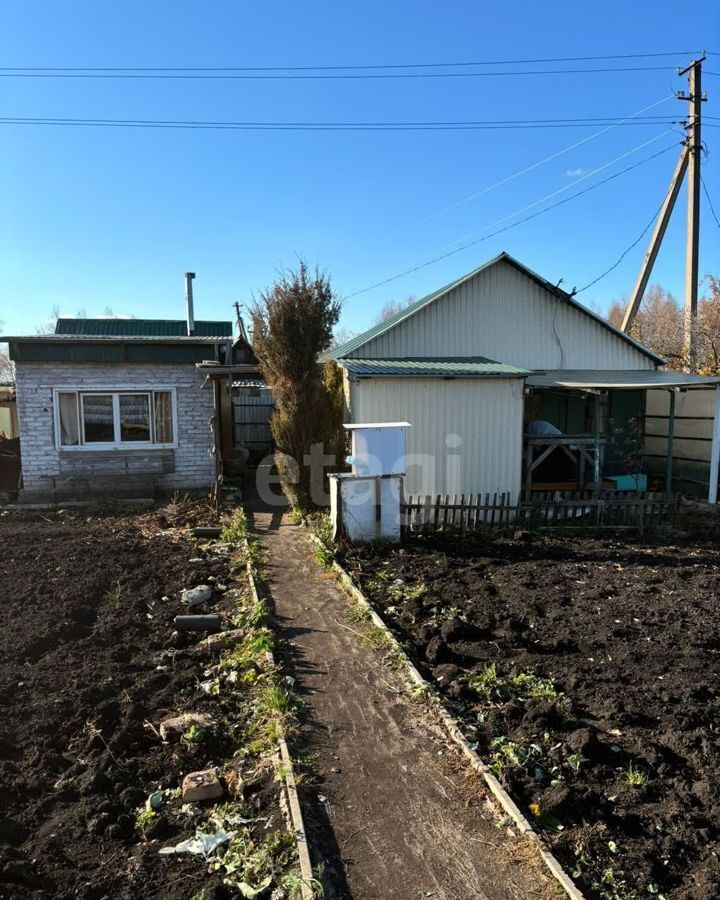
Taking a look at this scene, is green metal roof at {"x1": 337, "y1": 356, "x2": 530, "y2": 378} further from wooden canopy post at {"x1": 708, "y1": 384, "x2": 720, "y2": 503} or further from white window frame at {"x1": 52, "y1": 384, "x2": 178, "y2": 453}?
wooden canopy post at {"x1": 708, "y1": 384, "x2": 720, "y2": 503}

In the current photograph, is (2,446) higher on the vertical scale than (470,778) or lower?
higher

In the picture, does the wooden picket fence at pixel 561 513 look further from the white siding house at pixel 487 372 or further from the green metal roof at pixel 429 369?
the green metal roof at pixel 429 369

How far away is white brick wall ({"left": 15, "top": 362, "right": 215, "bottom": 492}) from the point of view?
41.3 ft

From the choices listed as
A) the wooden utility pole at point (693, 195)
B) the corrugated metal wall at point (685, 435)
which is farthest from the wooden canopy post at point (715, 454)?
the wooden utility pole at point (693, 195)

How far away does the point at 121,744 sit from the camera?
402 cm

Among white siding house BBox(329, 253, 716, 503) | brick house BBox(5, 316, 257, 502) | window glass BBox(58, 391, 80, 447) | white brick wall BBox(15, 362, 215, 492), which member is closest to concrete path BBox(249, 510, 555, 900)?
white siding house BBox(329, 253, 716, 503)

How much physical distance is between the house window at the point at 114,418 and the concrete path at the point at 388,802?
874cm

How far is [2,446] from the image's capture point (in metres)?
15.6

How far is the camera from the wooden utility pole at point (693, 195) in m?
16.6

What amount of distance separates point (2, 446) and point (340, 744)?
48.4 ft

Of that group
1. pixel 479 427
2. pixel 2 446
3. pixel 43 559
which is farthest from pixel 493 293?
pixel 2 446

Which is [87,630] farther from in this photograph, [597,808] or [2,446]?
[2,446]

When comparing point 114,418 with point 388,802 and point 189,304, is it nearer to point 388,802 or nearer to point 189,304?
point 189,304

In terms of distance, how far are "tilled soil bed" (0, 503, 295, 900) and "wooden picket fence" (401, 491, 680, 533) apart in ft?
13.3
